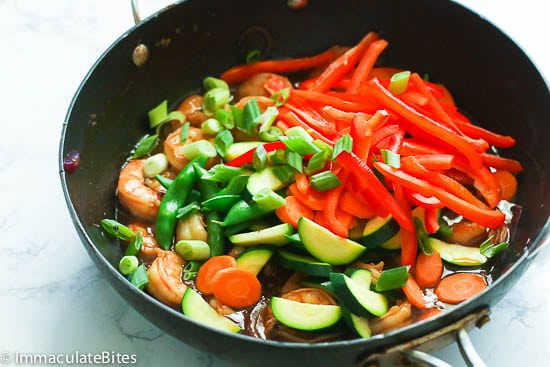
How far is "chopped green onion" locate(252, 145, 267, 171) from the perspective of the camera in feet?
7.13

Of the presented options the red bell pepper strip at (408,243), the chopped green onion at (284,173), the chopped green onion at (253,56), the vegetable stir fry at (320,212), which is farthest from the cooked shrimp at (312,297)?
the chopped green onion at (253,56)

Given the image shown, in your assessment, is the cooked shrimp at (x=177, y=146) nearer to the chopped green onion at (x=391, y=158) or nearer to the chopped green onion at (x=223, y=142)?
the chopped green onion at (x=223, y=142)

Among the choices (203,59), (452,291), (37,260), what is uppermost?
(203,59)

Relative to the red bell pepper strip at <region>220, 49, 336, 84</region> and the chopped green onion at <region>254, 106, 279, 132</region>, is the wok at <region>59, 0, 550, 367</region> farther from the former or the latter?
the chopped green onion at <region>254, 106, 279, 132</region>

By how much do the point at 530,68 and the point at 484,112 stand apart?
0.27m

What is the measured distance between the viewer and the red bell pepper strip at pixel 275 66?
2.66 m

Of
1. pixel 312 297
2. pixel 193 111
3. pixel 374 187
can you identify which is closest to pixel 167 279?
pixel 312 297

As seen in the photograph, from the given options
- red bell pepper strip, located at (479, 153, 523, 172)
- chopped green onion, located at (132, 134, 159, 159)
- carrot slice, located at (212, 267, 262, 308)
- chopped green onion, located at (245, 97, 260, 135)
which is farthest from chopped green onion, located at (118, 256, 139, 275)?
red bell pepper strip, located at (479, 153, 523, 172)

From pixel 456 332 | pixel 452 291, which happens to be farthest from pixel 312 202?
pixel 456 332

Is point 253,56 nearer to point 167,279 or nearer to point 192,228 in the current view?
point 192,228

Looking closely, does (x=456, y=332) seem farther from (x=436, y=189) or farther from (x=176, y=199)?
(x=176, y=199)

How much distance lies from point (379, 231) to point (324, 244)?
157 millimetres

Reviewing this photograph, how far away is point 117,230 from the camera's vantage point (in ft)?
7.22

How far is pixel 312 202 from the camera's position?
209cm
